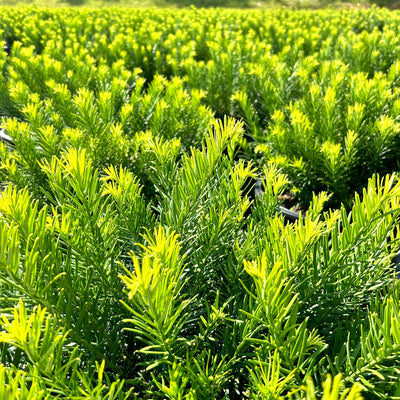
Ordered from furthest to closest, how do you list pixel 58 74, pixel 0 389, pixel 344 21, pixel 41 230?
pixel 344 21, pixel 58 74, pixel 41 230, pixel 0 389

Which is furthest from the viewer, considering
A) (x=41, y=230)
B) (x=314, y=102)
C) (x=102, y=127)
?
(x=314, y=102)

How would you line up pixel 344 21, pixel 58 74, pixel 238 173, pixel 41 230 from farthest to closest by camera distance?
1. pixel 344 21
2. pixel 58 74
3. pixel 238 173
4. pixel 41 230

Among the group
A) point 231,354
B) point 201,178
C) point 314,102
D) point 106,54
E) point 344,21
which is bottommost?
point 231,354

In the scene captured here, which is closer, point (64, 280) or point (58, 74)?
point (64, 280)

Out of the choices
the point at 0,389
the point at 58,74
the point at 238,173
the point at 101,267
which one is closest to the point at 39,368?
the point at 0,389

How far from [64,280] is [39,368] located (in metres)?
0.24

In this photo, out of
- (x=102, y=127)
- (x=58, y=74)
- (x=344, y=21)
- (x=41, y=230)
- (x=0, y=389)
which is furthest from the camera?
(x=344, y=21)

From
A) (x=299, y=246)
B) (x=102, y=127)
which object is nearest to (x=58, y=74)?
(x=102, y=127)

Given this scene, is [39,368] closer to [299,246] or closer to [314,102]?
[299,246]

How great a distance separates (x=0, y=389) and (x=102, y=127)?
1586mm

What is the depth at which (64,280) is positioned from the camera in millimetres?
907

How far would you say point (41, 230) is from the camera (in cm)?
90

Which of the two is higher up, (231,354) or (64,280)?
(64,280)

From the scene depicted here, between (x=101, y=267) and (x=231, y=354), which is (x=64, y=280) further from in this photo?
(x=231, y=354)
